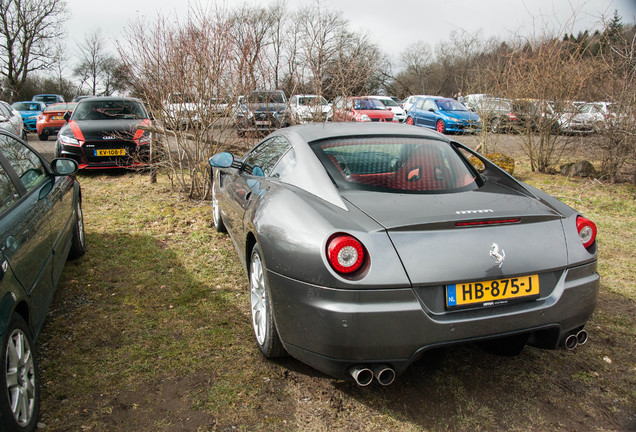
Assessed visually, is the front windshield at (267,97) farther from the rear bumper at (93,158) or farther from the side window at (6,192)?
the side window at (6,192)

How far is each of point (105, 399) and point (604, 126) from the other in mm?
9694

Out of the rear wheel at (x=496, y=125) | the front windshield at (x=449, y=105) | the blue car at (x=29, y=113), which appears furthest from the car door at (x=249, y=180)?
the blue car at (x=29, y=113)

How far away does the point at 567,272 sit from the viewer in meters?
2.50

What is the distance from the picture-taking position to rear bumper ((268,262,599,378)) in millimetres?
2186

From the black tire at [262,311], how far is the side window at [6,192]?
1434 mm

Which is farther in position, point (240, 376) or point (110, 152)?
point (110, 152)

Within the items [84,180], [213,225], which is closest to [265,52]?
[213,225]

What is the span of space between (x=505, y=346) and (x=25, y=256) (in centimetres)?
277

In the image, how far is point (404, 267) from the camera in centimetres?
221

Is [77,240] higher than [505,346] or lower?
higher

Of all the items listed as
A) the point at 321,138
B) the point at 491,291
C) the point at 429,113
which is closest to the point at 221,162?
the point at 321,138

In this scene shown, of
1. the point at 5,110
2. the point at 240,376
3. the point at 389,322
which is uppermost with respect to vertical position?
the point at 5,110

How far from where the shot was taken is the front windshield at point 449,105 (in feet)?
66.5

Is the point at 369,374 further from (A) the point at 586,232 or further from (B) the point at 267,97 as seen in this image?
(B) the point at 267,97
